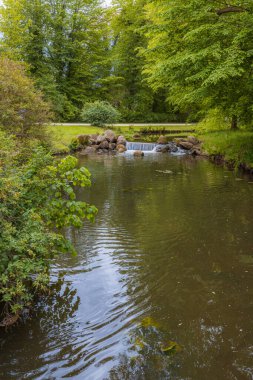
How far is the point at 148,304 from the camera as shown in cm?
479

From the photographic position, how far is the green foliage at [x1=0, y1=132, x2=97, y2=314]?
3.80 m

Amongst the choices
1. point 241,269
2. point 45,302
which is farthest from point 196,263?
point 45,302

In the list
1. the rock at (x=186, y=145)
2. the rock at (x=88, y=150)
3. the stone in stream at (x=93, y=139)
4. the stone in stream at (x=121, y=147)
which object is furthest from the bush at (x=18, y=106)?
the rock at (x=186, y=145)

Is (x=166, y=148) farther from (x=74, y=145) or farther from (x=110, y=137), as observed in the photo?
(x=74, y=145)

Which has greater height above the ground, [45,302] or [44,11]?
[44,11]

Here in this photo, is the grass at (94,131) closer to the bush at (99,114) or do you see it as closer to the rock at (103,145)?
the bush at (99,114)

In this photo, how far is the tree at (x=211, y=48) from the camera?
11.6 meters

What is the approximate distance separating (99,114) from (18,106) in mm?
17117

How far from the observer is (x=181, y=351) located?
12.4ft

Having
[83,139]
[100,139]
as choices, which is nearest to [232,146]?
[100,139]

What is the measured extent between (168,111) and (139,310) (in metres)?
38.0

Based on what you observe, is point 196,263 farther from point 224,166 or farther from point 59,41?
point 59,41

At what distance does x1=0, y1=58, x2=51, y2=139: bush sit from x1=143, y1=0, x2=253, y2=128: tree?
5.00m

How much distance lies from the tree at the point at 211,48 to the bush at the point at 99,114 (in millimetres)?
14255
